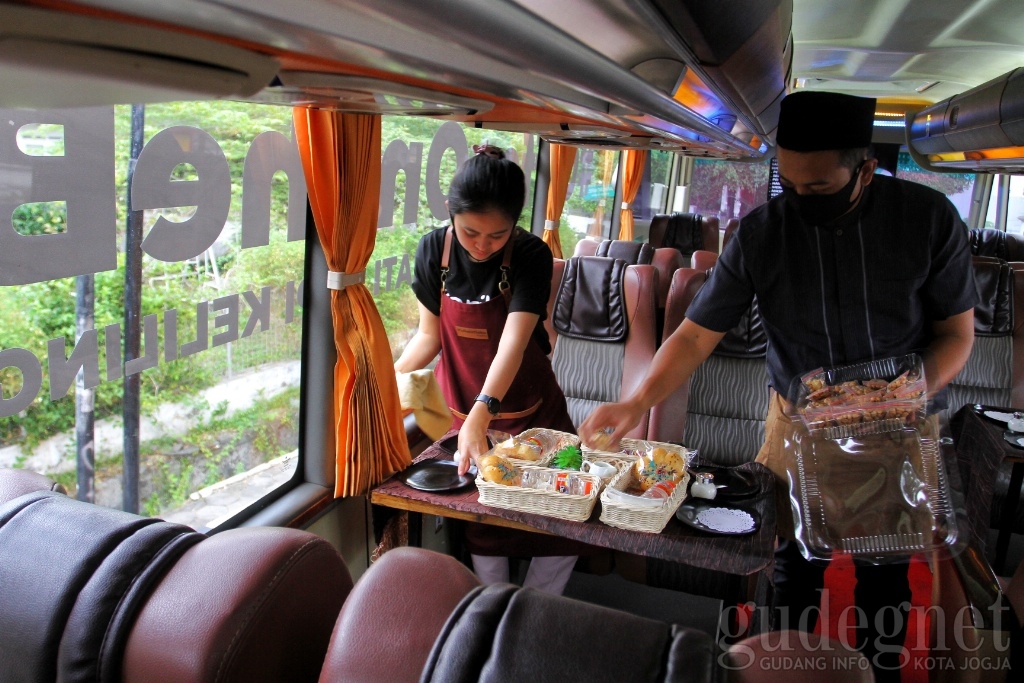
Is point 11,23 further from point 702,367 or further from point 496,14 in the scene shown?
point 702,367

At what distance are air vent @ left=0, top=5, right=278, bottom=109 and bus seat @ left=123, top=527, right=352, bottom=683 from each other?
0.46 m

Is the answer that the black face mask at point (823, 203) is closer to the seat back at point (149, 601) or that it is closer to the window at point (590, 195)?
the seat back at point (149, 601)

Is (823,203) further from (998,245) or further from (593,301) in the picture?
(998,245)

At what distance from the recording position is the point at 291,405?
9.39ft

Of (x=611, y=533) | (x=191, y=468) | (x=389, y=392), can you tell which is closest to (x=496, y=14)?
(x=611, y=533)

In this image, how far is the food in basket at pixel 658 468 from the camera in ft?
7.79

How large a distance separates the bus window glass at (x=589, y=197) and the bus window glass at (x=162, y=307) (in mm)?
4092

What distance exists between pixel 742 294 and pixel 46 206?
1.78m

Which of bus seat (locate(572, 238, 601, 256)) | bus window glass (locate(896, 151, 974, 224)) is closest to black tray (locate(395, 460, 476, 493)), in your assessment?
bus seat (locate(572, 238, 601, 256))

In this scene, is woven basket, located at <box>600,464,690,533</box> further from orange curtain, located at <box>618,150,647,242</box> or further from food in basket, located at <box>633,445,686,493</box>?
orange curtain, located at <box>618,150,647,242</box>

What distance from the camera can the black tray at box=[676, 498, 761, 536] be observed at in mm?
2207

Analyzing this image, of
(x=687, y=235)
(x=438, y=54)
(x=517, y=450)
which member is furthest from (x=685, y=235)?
(x=438, y=54)

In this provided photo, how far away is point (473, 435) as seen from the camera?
2.46 metres

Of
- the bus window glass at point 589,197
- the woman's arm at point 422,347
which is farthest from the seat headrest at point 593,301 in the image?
the bus window glass at point 589,197
